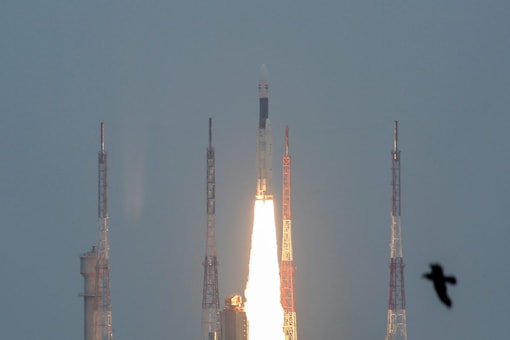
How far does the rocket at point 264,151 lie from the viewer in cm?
10006

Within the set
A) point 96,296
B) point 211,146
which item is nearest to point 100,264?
point 96,296

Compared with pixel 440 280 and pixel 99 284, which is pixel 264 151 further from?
pixel 440 280

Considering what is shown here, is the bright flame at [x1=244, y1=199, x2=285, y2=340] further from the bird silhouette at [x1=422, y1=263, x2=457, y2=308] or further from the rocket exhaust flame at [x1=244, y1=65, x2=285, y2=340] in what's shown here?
the bird silhouette at [x1=422, y1=263, x2=457, y2=308]

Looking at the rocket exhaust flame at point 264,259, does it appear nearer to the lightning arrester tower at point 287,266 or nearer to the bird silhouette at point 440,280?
the lightning arrester tower at point 287,266

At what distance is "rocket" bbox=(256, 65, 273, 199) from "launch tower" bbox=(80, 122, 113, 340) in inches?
748

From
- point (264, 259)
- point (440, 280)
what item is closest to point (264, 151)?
point (264, 259)

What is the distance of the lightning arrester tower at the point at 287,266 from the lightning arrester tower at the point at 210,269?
24.9 feet

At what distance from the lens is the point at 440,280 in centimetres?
4131

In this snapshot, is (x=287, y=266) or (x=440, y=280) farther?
(x=287, y=266)

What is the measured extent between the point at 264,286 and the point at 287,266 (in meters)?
5.34

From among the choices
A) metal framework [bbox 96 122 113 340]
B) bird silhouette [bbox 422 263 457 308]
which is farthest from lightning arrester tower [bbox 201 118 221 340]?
bird silhouette [bbox 422 263 457 308]

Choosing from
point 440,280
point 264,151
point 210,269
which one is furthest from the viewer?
point 210,269

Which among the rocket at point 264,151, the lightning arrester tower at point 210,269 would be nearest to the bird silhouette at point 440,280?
the rocket at point 264,151

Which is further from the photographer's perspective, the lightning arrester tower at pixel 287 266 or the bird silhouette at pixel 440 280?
the lightning arrester tower at pixel 287 266
